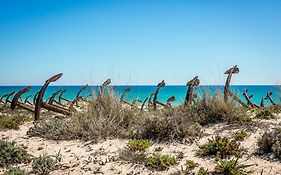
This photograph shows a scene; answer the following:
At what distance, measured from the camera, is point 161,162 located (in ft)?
18.6

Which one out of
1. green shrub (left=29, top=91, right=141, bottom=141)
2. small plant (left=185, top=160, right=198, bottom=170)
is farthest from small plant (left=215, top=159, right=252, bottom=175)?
green shrub (left=29, top=91, right=141, bottom=141)

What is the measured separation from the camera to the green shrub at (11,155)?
6.31m

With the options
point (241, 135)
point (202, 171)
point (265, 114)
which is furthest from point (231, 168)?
point (265, 114)

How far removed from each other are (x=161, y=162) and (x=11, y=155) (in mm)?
3390

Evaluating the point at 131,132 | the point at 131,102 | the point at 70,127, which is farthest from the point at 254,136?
the point at 70,127

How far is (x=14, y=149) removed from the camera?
6527 millimetres

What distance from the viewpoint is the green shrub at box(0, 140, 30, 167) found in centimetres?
631

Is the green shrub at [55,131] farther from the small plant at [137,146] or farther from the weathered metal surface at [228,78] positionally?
the weathered metal surface at [228,78]

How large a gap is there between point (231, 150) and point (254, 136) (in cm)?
132

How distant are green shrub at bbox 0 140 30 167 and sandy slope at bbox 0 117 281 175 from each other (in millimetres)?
353

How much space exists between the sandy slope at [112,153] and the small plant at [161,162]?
0.11 meters

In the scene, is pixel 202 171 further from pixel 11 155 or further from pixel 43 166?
pixel 11 155

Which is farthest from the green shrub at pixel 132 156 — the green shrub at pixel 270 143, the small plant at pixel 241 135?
the green shrub at pixel 270 143

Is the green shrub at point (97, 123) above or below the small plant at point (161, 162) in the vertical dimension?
above
